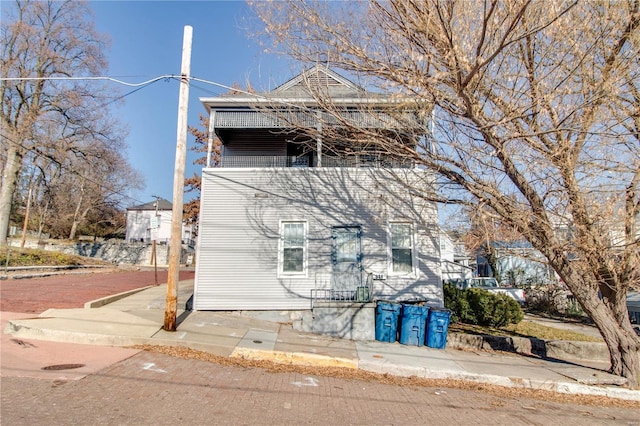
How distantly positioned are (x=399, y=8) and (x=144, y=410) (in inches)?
271

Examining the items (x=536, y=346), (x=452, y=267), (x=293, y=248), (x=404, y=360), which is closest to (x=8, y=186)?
(x=293, y=248)

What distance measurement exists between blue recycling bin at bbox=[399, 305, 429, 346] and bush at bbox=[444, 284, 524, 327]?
3223 millimetres

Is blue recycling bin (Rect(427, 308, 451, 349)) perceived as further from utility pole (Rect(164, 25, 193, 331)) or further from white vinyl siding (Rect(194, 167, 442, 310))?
utility pole (Rect(164, 25, 193, 331))

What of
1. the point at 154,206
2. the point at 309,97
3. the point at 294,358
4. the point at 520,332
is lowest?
the point at 520,332

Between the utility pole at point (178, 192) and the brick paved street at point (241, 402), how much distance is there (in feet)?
4.38

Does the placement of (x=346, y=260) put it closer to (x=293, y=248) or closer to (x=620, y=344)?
(x=293, y=248)

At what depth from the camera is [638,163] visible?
6.60 meters

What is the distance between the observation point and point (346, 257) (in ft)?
33.9

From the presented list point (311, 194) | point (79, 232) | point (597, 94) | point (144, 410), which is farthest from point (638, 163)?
point (79, 232)

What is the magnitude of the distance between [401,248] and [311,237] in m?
2.59

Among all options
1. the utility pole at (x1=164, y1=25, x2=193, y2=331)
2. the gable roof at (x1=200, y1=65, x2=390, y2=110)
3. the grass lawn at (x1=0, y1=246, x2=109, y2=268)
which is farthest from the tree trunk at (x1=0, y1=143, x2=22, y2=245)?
the utility pole at (x1=164, y1=25, x2=193, y2=331)

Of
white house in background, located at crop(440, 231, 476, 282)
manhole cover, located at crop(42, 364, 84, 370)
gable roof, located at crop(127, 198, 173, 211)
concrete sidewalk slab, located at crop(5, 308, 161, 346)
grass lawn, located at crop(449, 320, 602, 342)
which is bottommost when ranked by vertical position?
grass lawn, located at crop(449, 320, 602, 342)

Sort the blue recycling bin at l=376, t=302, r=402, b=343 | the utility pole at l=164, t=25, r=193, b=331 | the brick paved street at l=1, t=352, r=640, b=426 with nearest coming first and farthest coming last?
the brick paved street at l=1, t=352, r=640, b=426
the utility pole at l=164, t=25, r=193, b=331
the blue recycling bin at l=376, t=302, r=402, b=343

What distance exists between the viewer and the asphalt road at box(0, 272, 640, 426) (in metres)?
3.94
